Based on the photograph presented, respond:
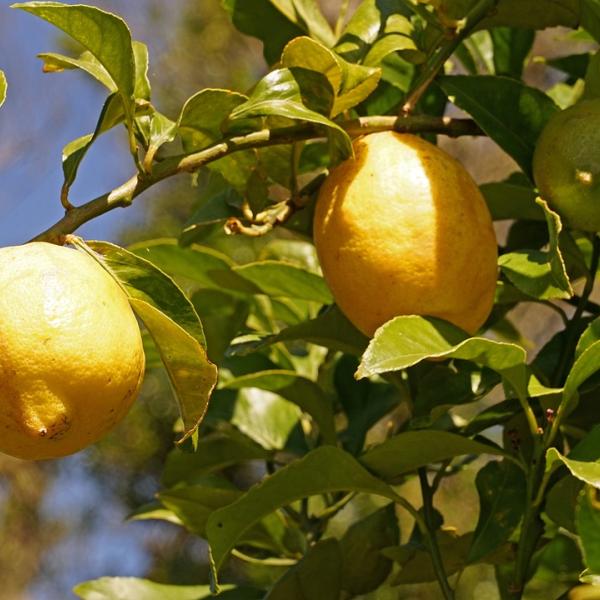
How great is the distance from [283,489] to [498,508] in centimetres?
19

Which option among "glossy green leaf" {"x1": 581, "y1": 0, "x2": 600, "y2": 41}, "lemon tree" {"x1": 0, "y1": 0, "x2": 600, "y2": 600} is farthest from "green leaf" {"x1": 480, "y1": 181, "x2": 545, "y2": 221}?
"glossy green leaf" {"x1": 581, "y1": 0, "x2": 600, "y2": 41}

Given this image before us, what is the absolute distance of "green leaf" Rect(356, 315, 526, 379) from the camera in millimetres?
574

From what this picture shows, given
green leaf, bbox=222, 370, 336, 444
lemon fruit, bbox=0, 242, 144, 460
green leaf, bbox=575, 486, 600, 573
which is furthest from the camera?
green leaf, bbox=222, 370, 336, 444

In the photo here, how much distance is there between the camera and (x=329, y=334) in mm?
803

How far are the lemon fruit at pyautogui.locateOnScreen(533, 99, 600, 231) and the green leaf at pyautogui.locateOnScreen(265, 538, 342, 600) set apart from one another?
0.35 meters

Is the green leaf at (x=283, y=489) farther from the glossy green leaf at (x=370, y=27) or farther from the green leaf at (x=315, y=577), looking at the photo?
the glossy green leaf at (x=370, y=27)

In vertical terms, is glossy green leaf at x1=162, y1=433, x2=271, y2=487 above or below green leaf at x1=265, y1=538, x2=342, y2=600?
above

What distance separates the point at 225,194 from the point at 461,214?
24cm

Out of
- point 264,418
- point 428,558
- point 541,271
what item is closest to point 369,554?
point 428,558

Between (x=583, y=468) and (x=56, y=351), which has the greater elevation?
(x=56, y=351)

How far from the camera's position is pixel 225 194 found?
0.84 metres

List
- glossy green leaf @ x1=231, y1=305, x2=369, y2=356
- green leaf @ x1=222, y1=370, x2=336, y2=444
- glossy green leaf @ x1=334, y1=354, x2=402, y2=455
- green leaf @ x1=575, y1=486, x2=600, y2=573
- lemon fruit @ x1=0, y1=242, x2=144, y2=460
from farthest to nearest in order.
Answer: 1. glossy green leaf @ x1=334, y1=354, x2=402, y2=455
2. green leaf @ x1=222, y1=370, x2=336, y2=444
3. glossy green leaf @ x1=231, y1=305, x2=369, y2=356
4. lemon fruit @ x1=0, y1=242, x2=144, y2=460
5. green leaf @ x1=575, y1=486, x2=600, y2=573

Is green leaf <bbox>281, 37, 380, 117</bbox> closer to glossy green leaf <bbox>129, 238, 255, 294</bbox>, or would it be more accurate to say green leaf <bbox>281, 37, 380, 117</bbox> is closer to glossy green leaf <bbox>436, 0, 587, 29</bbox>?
glossy green leaf <bbox>436, 0, 587, 29</bbox>

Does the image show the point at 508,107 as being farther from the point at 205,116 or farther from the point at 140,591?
the point at 140,591
